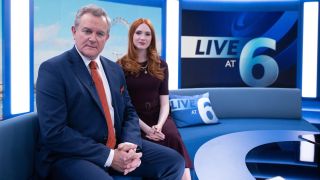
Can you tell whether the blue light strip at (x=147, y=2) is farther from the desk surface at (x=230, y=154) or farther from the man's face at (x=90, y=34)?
the desk surface at (x=230, y=154)

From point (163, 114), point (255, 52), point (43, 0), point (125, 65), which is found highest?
point (43, 0)

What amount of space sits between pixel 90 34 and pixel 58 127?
21.0 inches

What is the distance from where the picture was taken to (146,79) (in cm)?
261

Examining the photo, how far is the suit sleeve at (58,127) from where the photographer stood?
1.65 metres

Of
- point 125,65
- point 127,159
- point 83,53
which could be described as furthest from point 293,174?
point 125,65

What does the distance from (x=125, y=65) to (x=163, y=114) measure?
1.62ft

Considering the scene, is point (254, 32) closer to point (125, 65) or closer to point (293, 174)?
point (125, 65)

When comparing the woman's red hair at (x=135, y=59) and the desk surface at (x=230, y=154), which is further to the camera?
the woman's red hair at (x=135, y=59)

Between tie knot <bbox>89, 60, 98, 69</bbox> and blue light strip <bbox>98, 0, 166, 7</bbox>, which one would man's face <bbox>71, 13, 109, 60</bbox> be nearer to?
tie knot <bbox>89, 60, 98, 69</bbox>

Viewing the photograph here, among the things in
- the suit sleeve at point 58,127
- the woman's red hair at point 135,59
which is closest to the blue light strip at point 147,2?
the woman's red hair at point 135,59

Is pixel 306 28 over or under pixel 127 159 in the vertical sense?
over

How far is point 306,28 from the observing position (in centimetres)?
461

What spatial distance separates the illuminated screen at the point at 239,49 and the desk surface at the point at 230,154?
7.80ft

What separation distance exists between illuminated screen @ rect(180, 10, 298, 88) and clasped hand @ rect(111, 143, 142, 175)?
2898 millimetres
